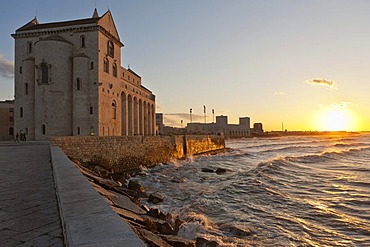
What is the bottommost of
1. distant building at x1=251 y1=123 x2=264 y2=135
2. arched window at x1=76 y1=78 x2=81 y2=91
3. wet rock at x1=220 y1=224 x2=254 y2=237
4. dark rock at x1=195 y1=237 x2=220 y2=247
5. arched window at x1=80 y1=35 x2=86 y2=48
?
wet rock at x1=220 y1=224 x2=254 y2=237

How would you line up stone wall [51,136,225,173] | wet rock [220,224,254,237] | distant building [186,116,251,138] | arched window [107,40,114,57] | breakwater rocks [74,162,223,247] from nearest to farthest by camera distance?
breakwater rocks [74,162,223,247] → wet rock [220,224,254,237] → stone wall [51,136,225,173] → arched window [107,40,114,57] → distant building [186,116,251,138]

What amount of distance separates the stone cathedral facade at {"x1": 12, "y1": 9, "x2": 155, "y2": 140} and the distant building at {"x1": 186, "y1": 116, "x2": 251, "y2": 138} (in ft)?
272

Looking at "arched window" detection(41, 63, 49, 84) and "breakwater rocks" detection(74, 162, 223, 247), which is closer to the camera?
"breakwater rocks" detection(74, 162, 223, 247)

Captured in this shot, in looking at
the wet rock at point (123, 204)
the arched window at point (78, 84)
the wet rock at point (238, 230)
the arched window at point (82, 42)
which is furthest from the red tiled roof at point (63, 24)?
the wet rock at point (238, 230)

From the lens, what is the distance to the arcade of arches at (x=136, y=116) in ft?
134

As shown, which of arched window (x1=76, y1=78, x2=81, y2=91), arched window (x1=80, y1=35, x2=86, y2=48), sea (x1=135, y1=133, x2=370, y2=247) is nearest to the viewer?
sea (x1=135, y1=133, x2=370, y2=247)

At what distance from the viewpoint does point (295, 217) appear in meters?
8.44

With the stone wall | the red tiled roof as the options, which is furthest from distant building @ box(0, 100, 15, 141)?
the stone wall

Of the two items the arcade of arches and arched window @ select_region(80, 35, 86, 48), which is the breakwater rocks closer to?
arched window @ select_region(80, 35, 86, 48)

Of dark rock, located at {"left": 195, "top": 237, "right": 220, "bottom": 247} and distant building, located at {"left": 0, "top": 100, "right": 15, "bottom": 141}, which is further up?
distant building, located at {"left": 0, "top": 100, "right": 15, "bottom": 141}

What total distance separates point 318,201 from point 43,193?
32.1 ft

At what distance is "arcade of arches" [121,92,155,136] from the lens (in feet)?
134

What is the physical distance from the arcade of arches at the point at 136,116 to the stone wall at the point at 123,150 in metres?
13.1

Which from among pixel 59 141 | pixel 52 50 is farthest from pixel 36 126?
pixel 59 141
